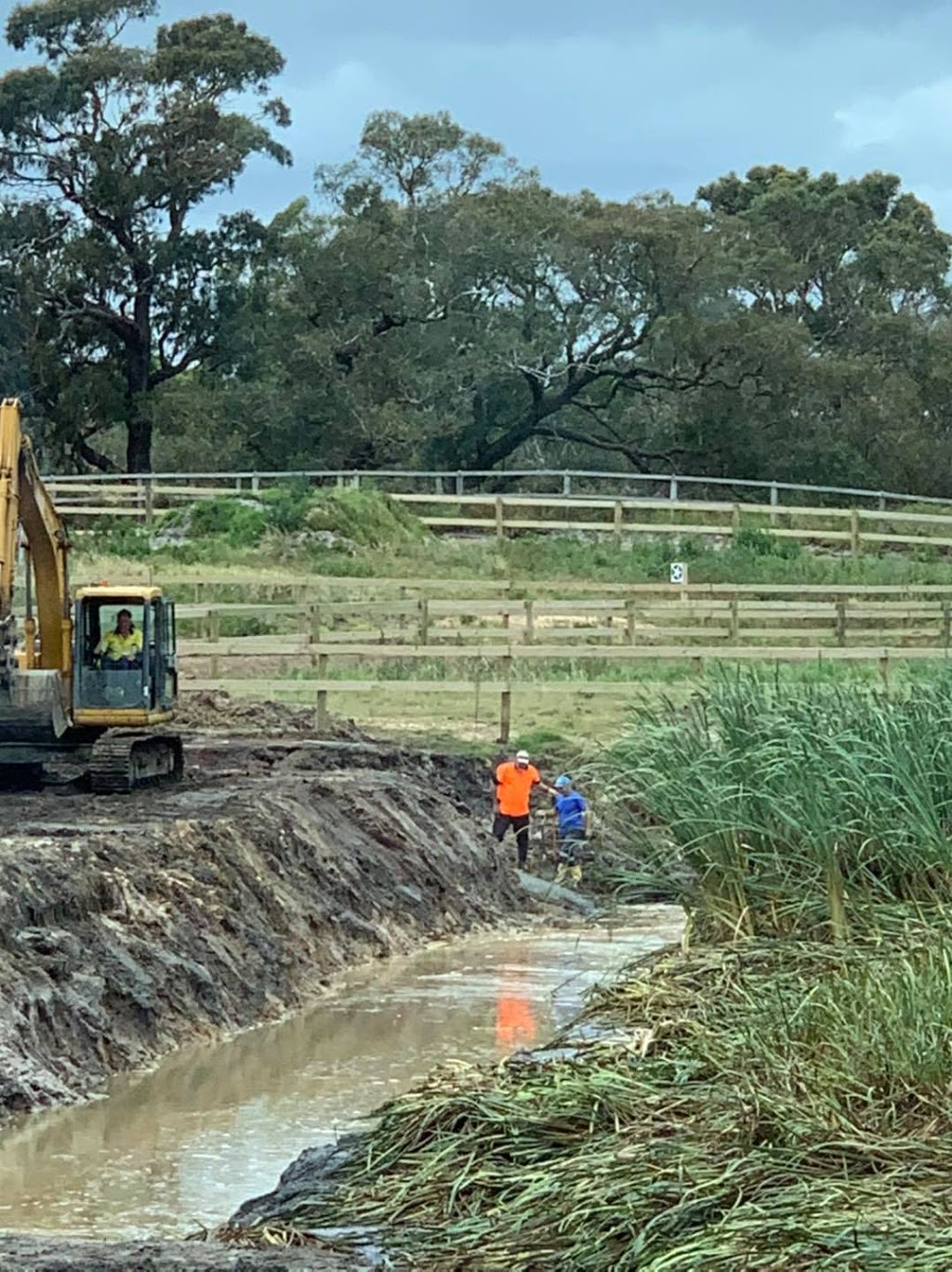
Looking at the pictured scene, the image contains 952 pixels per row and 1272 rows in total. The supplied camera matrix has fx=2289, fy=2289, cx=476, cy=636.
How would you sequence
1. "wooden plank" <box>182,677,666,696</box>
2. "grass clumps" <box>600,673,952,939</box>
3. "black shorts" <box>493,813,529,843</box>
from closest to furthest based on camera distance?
"grass clumps" <box>600,673,952,939</box> → "black shorts" <box>493,813,529,843</box> → "wooden plank" <box>182,677,666,696</box>

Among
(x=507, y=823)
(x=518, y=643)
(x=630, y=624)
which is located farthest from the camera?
(x=518, y=643)

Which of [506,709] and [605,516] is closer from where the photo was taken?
[506,709]

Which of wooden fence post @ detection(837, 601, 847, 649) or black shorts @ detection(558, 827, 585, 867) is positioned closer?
black shorts @ detection(558, 827, 585, 867)

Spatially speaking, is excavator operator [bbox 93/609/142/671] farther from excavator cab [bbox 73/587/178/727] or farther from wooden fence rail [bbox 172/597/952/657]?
wooden fence rail [bbox 172/597/952/657]

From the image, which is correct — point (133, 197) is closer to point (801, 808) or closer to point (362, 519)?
point (362, 519)

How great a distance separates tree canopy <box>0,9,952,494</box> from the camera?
48781 mm

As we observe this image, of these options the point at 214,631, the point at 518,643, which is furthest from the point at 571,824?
the point at 214,631

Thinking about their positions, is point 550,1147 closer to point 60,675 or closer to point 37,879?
point 37,879

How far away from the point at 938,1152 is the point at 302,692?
2352cm

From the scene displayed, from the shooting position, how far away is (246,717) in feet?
Result: 95.7

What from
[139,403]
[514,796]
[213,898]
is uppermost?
[139,403]

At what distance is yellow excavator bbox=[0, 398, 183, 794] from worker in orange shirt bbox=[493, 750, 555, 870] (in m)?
3.68

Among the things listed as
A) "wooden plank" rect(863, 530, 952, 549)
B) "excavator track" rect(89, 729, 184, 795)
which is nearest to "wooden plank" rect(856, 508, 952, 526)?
"wooden plank" rect(863, 530, 952, 549)

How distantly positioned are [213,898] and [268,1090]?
348cm
